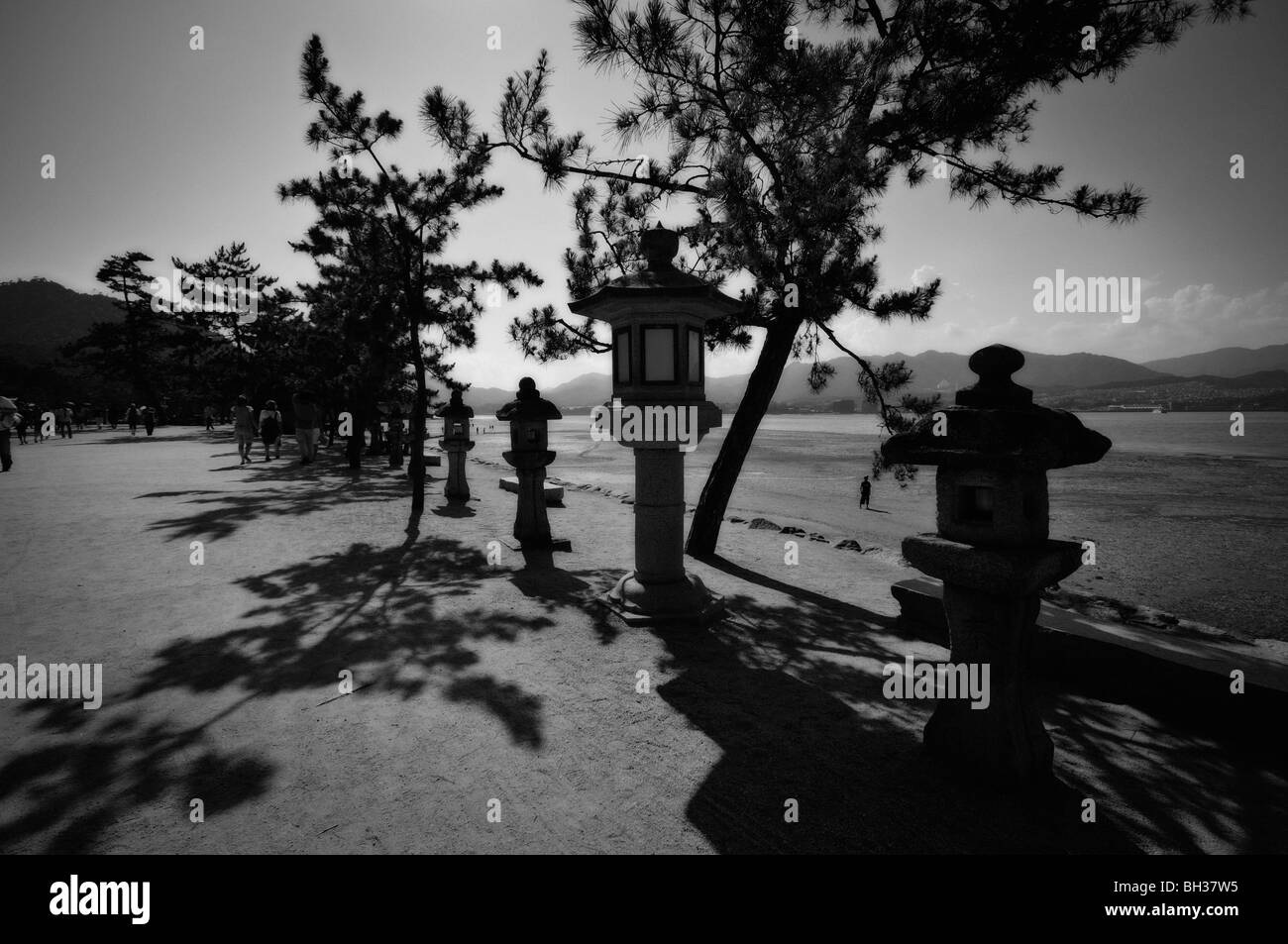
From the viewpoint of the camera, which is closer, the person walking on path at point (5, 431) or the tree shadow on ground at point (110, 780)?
the tree shadow on ground at point (110, 780)

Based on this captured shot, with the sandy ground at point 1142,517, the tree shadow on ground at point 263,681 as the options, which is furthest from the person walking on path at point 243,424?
the tree shadow on ground at point 263,681

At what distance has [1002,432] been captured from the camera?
107 inches

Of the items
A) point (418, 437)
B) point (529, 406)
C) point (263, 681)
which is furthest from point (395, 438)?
point (263, 681)

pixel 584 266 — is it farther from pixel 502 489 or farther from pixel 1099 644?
pixel 1099 644

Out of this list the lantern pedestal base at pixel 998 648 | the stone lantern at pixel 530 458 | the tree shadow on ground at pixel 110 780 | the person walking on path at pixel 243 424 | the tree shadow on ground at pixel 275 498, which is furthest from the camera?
the person walking on path at pixel 243 424

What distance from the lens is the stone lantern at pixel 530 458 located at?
7953 millimetres

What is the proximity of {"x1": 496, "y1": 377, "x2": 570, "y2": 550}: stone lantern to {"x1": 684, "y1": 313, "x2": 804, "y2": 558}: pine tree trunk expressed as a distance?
75.9 inches

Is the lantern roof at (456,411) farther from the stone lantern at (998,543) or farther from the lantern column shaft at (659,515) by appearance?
the stone lantern at (998,543)

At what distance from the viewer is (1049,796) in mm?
2838

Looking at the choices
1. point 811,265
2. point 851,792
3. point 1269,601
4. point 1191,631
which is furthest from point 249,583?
point 1269,601

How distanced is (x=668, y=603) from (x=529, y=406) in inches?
148

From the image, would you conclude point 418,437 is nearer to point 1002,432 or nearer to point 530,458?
point 530,458

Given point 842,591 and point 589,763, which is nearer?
point 589,763

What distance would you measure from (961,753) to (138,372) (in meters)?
52.7
